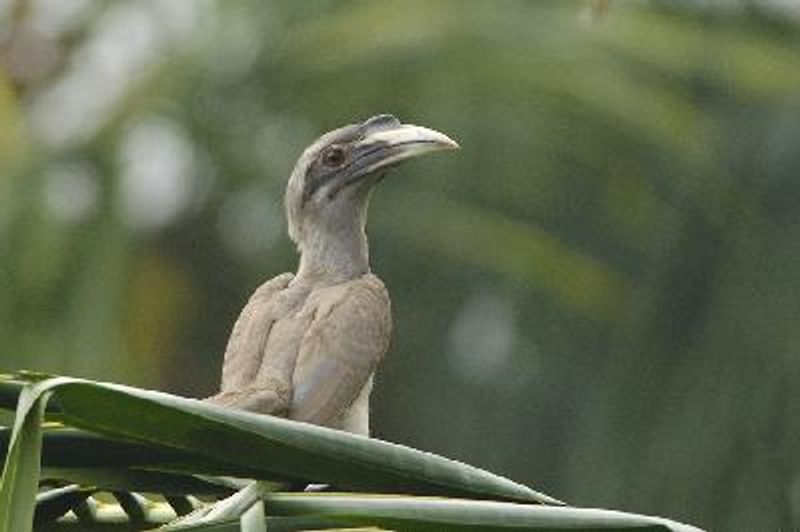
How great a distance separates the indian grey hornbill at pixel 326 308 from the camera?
452 cm

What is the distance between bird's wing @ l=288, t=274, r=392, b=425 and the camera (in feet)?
14.8

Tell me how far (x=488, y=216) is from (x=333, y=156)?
3.75m

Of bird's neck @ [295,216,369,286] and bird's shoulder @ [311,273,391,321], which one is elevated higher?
bird's neck @ [295,216,369,286]

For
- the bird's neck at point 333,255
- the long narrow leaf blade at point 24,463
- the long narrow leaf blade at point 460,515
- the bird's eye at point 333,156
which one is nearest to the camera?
the long narrow leaf blade at point 24,463

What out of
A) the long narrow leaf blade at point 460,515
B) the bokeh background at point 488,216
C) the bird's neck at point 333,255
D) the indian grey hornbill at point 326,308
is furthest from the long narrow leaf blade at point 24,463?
the bokeh background at point 488,216

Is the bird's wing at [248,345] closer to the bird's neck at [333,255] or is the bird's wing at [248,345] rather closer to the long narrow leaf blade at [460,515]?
the bird's neck at [333,255]

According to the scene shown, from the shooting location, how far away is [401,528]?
2.02 m

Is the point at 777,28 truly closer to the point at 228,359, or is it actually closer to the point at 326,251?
the point at 326,251

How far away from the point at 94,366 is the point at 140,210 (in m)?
0.79

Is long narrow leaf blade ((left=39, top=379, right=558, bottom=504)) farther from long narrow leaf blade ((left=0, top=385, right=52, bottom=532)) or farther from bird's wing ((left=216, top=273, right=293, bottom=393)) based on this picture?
bird's wing ((left=216, top=273, right=293, bottom=393))

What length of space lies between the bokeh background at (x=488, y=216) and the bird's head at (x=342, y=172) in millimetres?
2182

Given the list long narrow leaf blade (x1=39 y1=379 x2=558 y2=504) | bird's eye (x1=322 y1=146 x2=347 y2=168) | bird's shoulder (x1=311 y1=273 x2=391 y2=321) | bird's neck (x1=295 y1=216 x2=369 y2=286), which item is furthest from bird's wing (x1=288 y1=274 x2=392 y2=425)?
long narrow leaf blade (x1=39 y1=379 x2=558 y2=504)

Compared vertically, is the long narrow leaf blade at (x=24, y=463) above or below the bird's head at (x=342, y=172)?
below

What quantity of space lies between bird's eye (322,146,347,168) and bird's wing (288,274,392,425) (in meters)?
0.42
